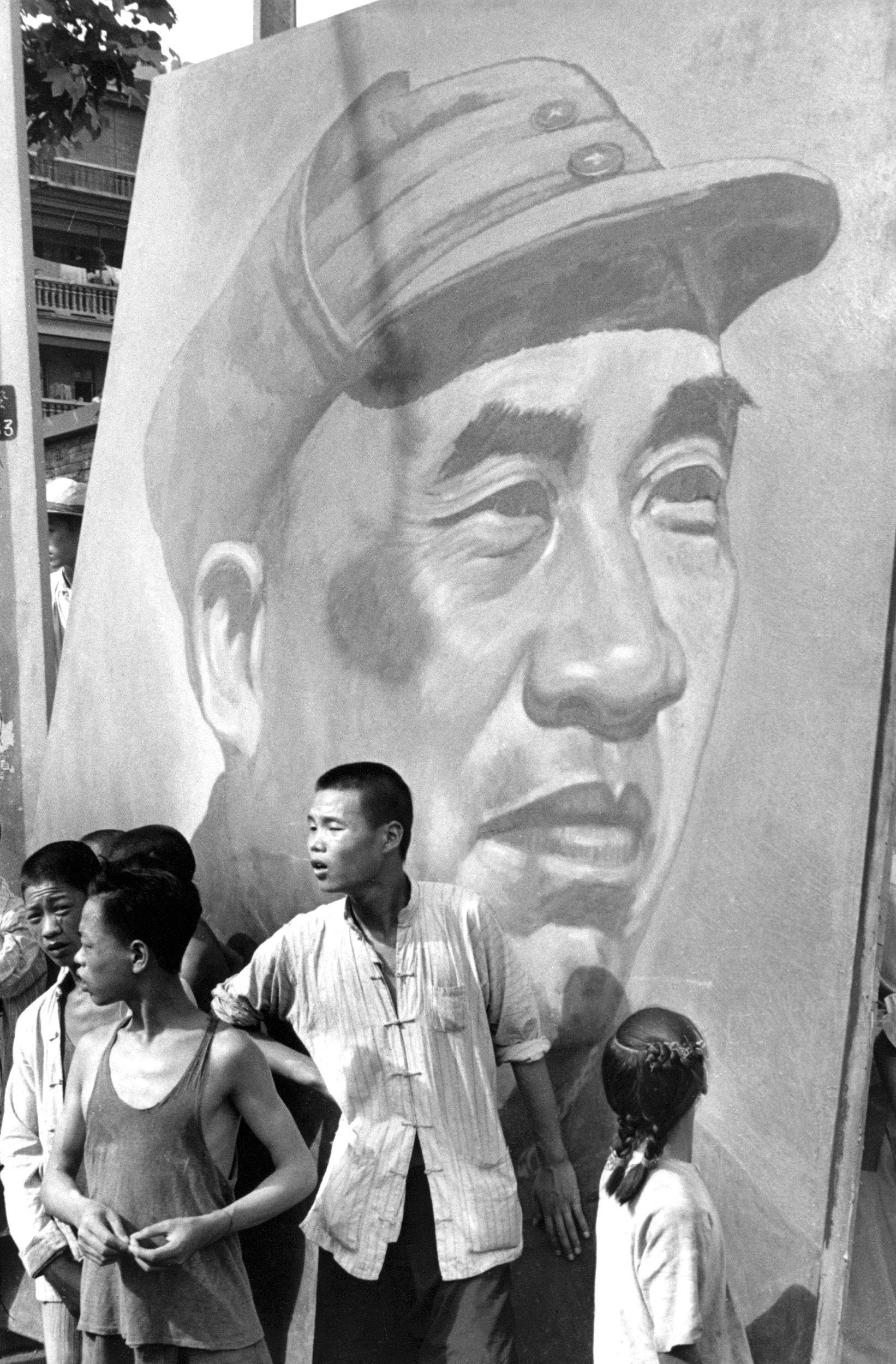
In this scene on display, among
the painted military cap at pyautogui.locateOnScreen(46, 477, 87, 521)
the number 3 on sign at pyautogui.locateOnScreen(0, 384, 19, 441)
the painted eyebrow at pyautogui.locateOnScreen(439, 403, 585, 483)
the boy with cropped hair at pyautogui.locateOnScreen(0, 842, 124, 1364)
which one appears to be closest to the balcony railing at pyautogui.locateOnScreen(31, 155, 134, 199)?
the painted military cap at pyautogui.locateOnScreen(46, 477, 87, 521)

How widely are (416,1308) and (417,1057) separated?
0.46m

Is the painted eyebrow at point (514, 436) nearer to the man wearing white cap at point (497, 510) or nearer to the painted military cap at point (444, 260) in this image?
the man wearing white cap at point (497, 510)

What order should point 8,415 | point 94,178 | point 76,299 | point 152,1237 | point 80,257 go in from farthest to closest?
point 80,257, point 94,178, point 76,299, point 8,415, point 152,1237

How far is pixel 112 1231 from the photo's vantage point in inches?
120

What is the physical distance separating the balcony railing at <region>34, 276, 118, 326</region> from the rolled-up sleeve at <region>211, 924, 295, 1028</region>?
24839 millimetres

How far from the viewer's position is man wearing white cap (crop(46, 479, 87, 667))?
5883 mm

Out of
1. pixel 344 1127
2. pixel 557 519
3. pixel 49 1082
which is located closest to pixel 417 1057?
pixel 344 1127

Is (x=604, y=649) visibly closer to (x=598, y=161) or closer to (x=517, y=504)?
(x=517, y=504)

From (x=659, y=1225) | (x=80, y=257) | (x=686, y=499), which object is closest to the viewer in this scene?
(x=659, y=1225)

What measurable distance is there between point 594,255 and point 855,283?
0.67m

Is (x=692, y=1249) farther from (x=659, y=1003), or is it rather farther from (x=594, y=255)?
(x=594, y=255)

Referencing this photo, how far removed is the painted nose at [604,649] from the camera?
140 inches

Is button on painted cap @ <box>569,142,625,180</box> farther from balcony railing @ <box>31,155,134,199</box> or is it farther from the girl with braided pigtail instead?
balcony railing @ <box>31,155,134,199</box>

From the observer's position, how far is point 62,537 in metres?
5.99
